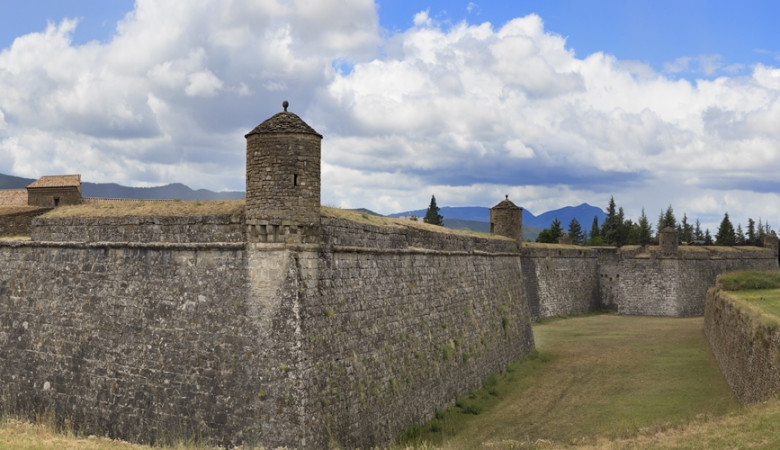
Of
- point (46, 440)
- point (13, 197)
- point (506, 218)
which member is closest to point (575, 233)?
point (506, 218)

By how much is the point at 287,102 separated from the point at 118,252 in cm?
539

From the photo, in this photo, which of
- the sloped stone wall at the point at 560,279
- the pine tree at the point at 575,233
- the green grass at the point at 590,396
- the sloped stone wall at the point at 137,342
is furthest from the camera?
the pine tree at the point at 575,233

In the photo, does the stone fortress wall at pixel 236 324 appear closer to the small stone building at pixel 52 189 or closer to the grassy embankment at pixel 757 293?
the grassy embankment at pixel 757 293

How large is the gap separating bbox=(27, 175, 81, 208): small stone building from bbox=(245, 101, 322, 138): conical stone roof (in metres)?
16.7

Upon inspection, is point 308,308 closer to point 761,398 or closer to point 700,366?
point 761,398

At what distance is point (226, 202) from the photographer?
49.0ft

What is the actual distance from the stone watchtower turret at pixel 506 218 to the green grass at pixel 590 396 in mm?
5867

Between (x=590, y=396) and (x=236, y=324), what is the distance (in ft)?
42.1

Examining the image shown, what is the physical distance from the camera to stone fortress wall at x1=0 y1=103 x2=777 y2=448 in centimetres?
1286

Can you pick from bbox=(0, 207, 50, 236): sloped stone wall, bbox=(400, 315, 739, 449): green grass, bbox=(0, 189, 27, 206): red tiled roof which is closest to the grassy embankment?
bbox=(400, 315, 739, 449): green grass

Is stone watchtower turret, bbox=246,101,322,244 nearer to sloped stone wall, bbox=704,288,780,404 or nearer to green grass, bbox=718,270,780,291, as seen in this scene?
sloped stone wall, bbox=704,288,780,404

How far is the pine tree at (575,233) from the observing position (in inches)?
4277

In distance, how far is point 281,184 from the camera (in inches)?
521

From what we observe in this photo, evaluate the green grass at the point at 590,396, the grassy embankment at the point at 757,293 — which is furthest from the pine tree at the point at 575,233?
the green grass at the point at 590,396
